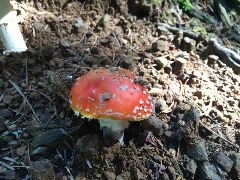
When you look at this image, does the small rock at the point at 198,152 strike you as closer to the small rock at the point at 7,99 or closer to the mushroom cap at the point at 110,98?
the mushroom cap at the point at 110,98

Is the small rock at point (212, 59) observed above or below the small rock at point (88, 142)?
above

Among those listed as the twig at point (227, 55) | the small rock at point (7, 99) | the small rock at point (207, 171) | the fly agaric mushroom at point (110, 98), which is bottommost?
the small rock at point (7, 99)

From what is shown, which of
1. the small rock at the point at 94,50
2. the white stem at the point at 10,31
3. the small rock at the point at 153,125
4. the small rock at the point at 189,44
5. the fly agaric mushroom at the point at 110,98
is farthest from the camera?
the small rock at the point at 189,44

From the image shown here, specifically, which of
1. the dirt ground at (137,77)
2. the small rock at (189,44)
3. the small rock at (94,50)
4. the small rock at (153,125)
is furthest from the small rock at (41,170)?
the small rock at (189,44)

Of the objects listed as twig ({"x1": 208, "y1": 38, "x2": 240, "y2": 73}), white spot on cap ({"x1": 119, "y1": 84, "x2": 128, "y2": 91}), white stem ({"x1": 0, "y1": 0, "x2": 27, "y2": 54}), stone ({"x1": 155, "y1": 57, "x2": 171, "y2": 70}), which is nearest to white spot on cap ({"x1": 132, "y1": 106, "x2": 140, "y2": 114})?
white spot on cap ({"x1": 119, "y1": 84, "x2": 128, "y2": 91})

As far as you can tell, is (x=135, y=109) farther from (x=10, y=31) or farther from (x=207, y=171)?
(x=10, y=31)

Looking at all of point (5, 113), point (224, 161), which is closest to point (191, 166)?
point (224, 161)
